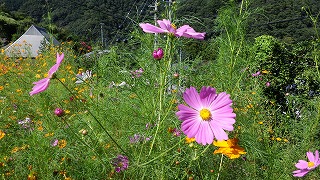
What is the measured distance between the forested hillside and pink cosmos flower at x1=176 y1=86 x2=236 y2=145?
41 centimetres

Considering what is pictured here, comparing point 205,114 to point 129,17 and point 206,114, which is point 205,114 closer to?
point 206,114

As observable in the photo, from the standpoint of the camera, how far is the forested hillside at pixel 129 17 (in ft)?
5.82

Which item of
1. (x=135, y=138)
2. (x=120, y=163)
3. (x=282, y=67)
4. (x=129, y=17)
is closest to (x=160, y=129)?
(x=120, y=163)

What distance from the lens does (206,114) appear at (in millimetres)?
712

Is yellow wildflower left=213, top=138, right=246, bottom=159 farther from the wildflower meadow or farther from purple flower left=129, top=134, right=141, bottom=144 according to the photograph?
purple flower left=129, top=134, right=141, bottom=144

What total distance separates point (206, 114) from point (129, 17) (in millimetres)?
800

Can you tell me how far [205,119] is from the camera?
2.34 ft

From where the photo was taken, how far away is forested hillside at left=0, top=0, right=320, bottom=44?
5.82 feet

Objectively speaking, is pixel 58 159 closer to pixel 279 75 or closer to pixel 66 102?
pixel 66 102

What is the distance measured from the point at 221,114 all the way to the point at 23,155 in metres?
0.96

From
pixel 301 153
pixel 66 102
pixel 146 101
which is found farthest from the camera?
pixel 66 102

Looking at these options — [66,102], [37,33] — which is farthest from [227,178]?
[37,33]

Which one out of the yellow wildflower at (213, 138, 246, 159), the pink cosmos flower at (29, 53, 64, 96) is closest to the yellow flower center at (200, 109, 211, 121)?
the yellow wildflower at (213, 138, 246, 159)

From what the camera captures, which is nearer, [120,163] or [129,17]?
[120,163]
